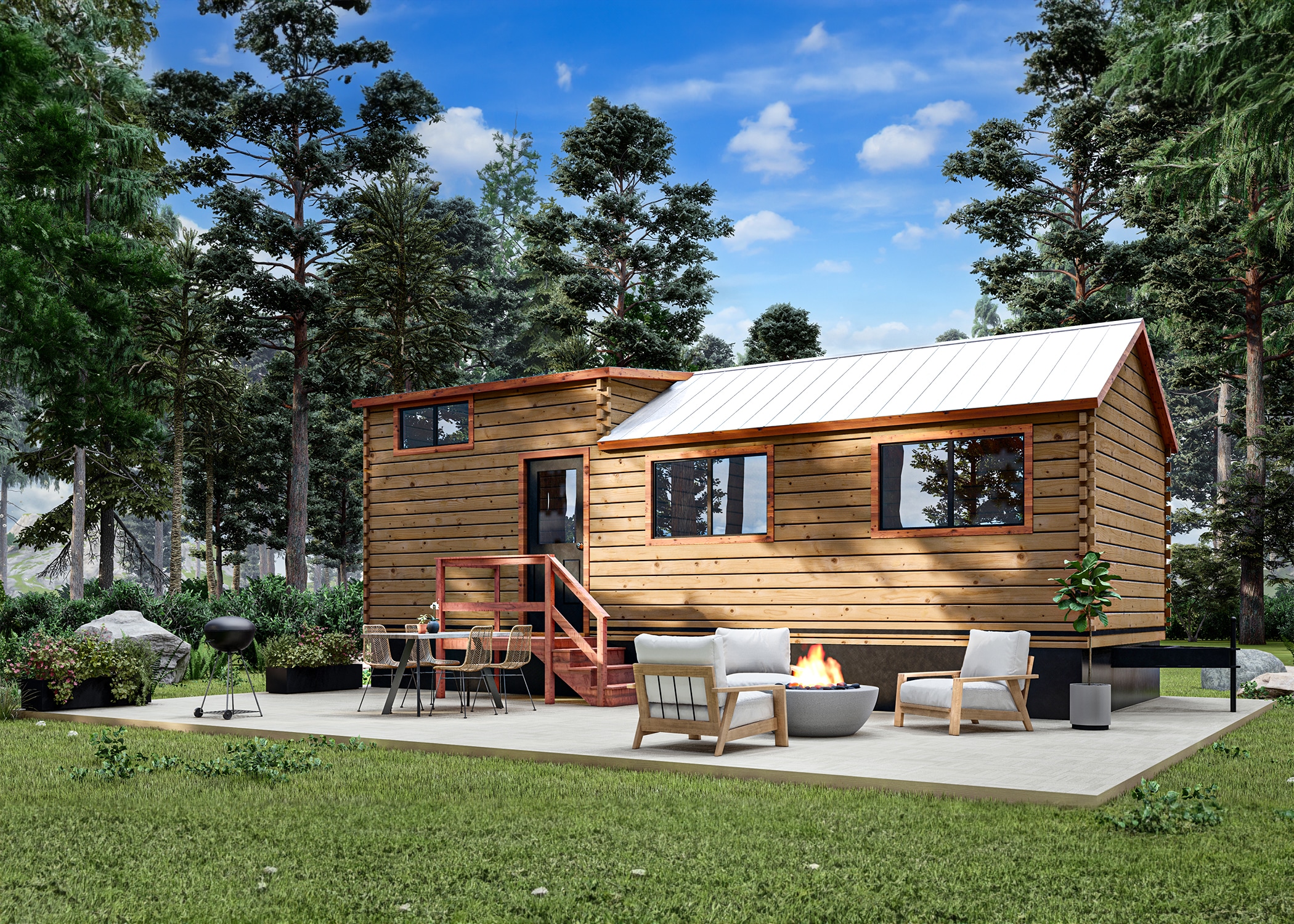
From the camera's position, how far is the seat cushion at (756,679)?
31.0ft

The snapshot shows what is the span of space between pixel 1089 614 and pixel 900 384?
3177 mm

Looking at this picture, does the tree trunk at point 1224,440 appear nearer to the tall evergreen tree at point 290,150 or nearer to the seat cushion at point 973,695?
the tall evergreen tree at point 290,150

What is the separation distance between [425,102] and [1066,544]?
69.0 ft

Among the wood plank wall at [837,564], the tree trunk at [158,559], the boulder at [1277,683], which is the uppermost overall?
the wood plank wall at [837,564]

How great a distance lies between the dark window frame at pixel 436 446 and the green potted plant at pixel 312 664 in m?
2.35

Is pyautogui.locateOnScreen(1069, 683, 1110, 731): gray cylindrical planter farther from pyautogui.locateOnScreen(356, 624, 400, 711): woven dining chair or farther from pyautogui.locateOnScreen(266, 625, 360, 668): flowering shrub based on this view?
pyautogui.locateOnScreen(266, 625, 360, 668): flowering shrub

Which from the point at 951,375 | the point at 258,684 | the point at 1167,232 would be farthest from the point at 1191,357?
the point at 258,684

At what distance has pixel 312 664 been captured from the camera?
1264 cm

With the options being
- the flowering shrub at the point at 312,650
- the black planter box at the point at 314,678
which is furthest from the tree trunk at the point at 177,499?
the black planter box at the point at 314,678

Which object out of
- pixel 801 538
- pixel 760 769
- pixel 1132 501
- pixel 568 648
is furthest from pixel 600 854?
pixel 1132 501

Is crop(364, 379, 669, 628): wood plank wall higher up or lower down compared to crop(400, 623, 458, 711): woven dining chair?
higher up

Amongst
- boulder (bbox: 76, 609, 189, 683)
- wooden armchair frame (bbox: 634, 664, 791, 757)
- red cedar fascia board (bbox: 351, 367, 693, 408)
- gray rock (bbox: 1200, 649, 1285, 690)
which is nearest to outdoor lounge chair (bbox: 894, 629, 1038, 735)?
wooden armchair frame (bbox: 634, 664, 791, 757)

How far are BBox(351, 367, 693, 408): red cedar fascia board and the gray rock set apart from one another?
742 cm

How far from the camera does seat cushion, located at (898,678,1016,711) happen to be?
30.1 ft
